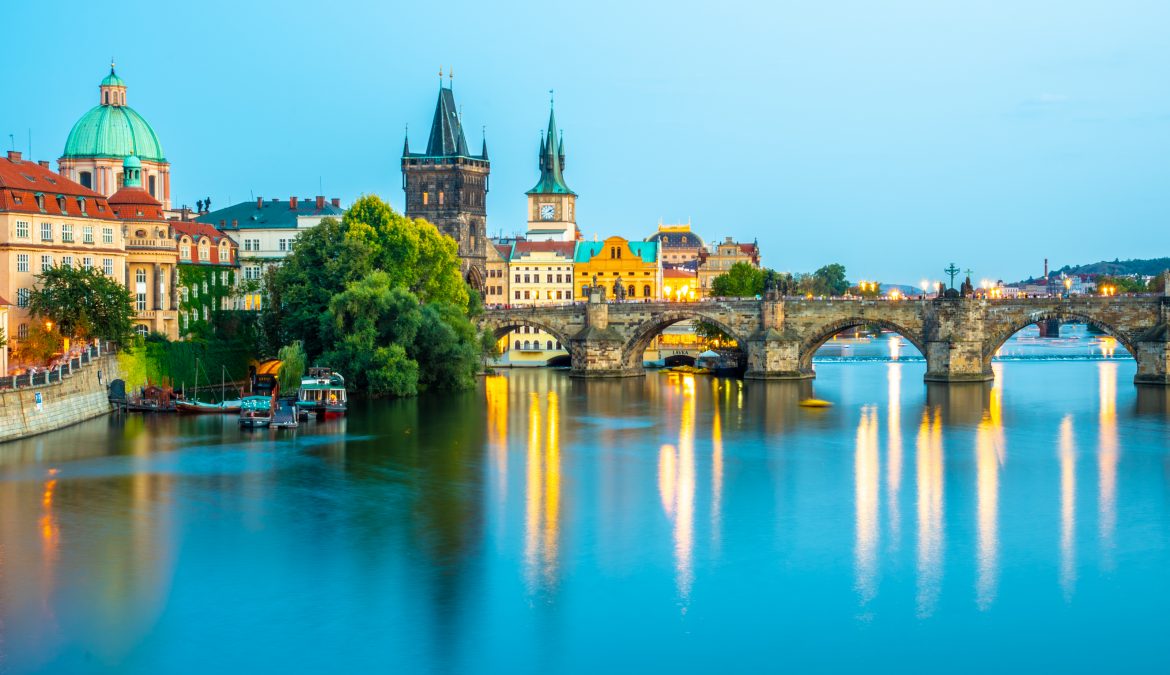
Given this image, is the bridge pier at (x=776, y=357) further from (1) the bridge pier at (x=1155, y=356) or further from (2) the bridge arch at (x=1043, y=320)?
(1) the bridge pier at (x=1155, y=356)

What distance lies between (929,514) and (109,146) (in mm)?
71644

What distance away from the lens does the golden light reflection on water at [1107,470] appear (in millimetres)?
35344

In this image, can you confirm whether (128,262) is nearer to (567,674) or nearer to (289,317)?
(289,317)

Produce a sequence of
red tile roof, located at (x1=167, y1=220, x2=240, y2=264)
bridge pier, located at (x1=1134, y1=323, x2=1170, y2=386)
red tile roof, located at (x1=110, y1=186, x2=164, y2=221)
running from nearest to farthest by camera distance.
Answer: red tile roof, located at (x1=110, y1=186, x2=164, y2=221) < bridge pier, located at (x1=1134, y1=323, x2=1170, y2=386) < red tile roof, located at (x1=167, y1=220, x2=240, y2=264)

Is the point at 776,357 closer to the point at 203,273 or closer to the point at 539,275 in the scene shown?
the point at 203,273

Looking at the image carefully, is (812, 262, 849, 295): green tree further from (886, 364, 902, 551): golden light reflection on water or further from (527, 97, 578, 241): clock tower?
(886, 364, 902, 551): golden light reflection on water

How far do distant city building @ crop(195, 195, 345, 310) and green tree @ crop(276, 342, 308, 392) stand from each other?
14.4m

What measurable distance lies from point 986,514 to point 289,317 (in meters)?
39.2

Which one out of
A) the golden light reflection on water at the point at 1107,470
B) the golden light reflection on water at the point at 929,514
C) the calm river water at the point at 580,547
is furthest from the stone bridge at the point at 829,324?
the calm river water at the point at 580,547

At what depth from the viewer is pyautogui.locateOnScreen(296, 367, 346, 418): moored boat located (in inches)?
2325

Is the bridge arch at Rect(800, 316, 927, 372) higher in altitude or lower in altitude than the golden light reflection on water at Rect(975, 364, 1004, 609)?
higher

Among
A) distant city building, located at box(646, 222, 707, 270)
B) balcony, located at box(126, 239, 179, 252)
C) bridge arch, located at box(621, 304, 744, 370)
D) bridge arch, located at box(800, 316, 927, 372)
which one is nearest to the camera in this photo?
balcony, located at box(126, 239, 179, 252)

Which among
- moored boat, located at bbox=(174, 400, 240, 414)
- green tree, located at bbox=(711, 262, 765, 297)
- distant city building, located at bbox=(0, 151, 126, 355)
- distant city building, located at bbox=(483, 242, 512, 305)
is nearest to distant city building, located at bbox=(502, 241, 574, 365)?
distant city building, located at bbox=(483, 242, 512, 305)

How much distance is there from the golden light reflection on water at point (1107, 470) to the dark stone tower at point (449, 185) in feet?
165
